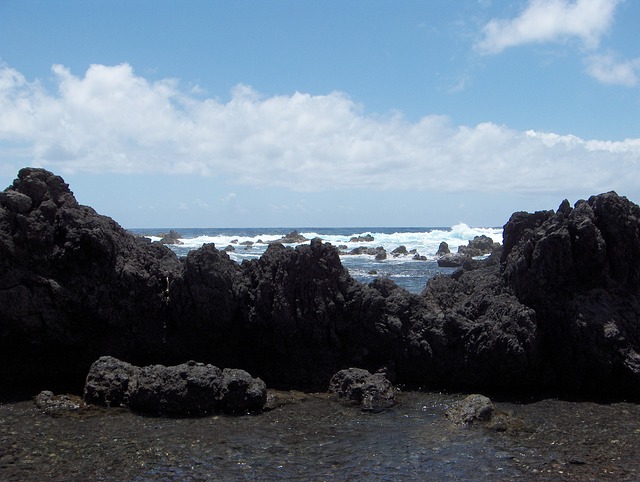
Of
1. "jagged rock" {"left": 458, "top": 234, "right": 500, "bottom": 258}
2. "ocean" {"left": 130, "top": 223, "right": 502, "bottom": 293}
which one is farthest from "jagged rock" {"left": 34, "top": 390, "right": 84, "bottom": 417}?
"jagged rock" {"left": 458, "top": 234, "right": 500, "bottom": 258}

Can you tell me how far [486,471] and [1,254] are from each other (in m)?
10.6

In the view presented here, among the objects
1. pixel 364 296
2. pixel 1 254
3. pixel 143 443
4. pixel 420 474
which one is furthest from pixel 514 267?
pixel 1 254

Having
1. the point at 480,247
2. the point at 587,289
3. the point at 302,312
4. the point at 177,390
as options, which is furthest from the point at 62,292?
the point at 480,247

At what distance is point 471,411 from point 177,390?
5541 mm

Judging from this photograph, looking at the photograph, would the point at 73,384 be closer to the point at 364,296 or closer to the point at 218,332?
the point at 218,332

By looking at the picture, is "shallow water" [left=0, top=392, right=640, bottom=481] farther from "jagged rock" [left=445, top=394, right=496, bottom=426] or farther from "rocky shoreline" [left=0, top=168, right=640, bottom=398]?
"rocky shoreline" [left=0, top=168, right=640, bottom=398]

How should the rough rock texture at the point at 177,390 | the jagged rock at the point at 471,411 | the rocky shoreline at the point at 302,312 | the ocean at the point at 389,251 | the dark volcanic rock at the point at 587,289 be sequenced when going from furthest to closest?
the ocean at the point at 389,251
the rocky shoreline at the point at 302,312
the dark volcanic rock at the point at 587,289
the rough rock texture at the point at 177,390
the jagged rock at the point at 471,411

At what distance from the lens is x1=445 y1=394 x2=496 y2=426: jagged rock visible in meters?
11.3

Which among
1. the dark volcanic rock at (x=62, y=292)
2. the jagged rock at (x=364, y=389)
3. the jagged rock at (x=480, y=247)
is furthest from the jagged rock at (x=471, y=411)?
the jagged rock at (x=480, y=247)

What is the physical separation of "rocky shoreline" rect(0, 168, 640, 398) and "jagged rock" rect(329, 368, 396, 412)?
0.73 m

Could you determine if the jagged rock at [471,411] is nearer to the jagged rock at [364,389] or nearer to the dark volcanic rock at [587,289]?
the jagged rock at [364,389]

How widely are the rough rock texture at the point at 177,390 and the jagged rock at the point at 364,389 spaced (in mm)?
1740

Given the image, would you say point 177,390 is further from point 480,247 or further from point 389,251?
point 389,251

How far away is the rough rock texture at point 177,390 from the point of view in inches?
469
